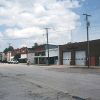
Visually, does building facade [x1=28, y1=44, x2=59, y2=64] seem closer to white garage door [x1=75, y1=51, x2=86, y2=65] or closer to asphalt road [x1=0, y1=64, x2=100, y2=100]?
white garage door [x1=75, y1=51, x2=86, y2=65]

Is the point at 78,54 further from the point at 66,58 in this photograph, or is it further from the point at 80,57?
the point at 66,58

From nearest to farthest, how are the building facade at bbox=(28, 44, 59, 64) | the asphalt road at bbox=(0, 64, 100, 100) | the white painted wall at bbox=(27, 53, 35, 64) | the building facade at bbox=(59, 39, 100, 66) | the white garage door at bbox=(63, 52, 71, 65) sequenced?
1. the asphalt road at bbox=(0, 64, 100, 100)
2. the building facade at bbox=(59, 39, 100, 66)
3. the white garage door at bbox=(63, 52, 71, 65)
4. the building facade at bbox=(28, 44, 59, 64)
5. the white painted wall at bbox=(27, 53, 35, 64)

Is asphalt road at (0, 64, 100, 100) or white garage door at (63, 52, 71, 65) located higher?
white garage door at (63, 52, 71, 65)

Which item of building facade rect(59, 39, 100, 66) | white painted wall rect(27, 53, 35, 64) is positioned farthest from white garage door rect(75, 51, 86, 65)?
white painted wall rect(27, 53, 35, 64)

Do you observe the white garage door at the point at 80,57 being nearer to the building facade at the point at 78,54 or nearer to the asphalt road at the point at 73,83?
the building facade at the point at 78,54

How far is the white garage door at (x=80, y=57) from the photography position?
81.6m

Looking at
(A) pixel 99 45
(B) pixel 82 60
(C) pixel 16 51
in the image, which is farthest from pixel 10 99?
(C) pixel 16 51

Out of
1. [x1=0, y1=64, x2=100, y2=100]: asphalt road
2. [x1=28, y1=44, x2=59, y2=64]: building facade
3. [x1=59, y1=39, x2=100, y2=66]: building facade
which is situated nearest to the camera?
[x1=0, y1=64, x2=100, y2=100]: asphalt road

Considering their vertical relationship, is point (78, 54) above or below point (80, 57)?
above

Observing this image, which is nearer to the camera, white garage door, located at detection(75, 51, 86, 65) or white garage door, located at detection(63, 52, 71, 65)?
white garage door, located at detection(75, 51, 86, 65)

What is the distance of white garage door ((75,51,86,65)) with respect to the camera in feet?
268

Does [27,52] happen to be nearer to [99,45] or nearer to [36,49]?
[36,49]

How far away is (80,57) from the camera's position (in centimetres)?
8300

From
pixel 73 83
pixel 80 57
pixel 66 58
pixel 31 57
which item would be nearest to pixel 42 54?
pixel 31 57
